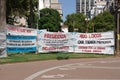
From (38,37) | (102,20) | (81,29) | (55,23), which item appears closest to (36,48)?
(38,37)

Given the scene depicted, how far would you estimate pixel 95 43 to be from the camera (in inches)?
1453

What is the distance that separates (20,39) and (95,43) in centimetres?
754

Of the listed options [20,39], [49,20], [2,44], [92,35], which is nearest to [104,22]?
[49,20]

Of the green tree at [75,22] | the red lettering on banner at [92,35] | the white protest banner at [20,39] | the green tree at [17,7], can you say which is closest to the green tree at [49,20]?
the green tree at [75,22]

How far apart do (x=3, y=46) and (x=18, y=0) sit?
13.7 m

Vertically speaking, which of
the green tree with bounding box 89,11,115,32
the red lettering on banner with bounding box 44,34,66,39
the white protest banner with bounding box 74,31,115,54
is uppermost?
the green tree with bounding box 89,11,115,32

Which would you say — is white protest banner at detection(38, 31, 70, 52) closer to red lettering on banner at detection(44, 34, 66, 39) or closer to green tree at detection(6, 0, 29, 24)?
red lettering on banner at detection(44, 34, 66, 39)

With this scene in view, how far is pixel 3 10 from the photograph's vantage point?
31.0 m

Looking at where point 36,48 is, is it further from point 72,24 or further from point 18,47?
point 72,24

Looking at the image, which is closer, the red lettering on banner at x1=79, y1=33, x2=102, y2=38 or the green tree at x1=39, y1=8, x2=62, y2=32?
the red lettering on banner at x1=79, y1=33, x2=102, y2=38

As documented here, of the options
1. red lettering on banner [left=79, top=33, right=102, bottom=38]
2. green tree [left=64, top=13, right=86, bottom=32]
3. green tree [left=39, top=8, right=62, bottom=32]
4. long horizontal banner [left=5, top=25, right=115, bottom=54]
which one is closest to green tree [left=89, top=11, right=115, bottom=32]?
green tree [left=64, top=13, right=86, bottom=32]

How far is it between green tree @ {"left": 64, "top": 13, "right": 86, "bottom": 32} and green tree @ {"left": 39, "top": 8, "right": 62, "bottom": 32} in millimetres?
13725

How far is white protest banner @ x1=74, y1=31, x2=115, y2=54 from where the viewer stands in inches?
1443

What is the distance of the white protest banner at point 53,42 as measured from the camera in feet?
117
